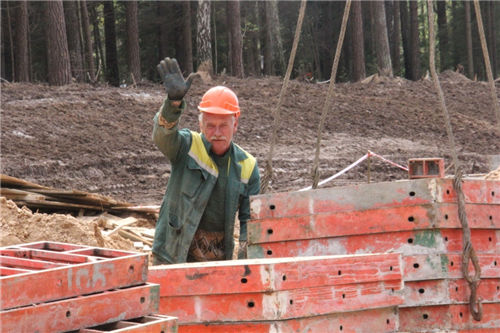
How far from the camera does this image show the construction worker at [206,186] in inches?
245

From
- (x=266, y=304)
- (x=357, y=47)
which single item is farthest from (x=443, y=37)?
(x=266, y=304)

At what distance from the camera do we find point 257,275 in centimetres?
436

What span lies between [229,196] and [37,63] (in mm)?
30925

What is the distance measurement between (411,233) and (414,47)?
→ 92.5 ft

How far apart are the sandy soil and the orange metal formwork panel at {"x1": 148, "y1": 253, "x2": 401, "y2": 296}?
854cm

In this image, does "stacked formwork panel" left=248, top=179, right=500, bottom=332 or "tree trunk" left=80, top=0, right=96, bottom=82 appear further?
"tree trunk" left=80, top=0, right=96, bottom=82

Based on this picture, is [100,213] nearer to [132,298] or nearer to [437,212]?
[437,212]

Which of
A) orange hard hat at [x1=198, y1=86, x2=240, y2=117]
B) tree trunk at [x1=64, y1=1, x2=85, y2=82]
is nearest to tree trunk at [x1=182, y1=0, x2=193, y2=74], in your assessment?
tree trunk at [x1=64, y1=1, x2=85, y2=82]

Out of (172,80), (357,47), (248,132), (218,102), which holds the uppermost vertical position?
(357,47)

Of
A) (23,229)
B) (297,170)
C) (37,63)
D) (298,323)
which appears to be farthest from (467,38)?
(298,323)

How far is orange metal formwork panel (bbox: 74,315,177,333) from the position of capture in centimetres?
360

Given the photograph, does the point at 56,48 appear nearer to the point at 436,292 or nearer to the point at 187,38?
the point at 187,38

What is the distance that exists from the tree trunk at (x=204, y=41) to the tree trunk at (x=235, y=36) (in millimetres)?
877

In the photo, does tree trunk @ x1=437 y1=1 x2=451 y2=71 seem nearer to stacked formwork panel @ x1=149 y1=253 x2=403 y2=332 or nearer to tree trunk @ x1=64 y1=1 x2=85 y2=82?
tree trunk @ x1=64 y1=1 x2=85 y2=82
